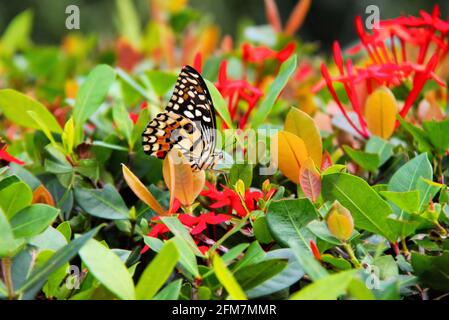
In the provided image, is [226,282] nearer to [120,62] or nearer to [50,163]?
[50,163]

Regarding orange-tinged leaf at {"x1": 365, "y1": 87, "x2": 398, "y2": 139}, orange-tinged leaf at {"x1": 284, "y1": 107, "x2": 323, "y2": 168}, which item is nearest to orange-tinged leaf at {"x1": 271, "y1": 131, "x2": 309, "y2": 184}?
orange-tinged leaf at {"x1": 284, "y1": 107, "x2": 323, "y2": 168}

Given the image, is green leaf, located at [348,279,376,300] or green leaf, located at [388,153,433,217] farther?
green leaf, located at [388,153,433,217]

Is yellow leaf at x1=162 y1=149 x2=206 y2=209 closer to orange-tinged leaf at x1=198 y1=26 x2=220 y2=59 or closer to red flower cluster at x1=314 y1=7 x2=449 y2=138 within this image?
red flower cluster at x1=314 y1=7 x2=449 y2=138

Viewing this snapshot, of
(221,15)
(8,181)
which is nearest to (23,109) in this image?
(8,181)

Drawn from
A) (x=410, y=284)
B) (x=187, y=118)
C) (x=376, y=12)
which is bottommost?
(x=410, y=284)

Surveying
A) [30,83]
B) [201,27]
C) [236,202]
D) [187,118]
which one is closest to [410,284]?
[236,202]

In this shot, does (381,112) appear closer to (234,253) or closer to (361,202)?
(361,202)

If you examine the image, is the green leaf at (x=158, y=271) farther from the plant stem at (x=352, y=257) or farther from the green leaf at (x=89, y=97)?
the green leaf at (x=89, y=97)
